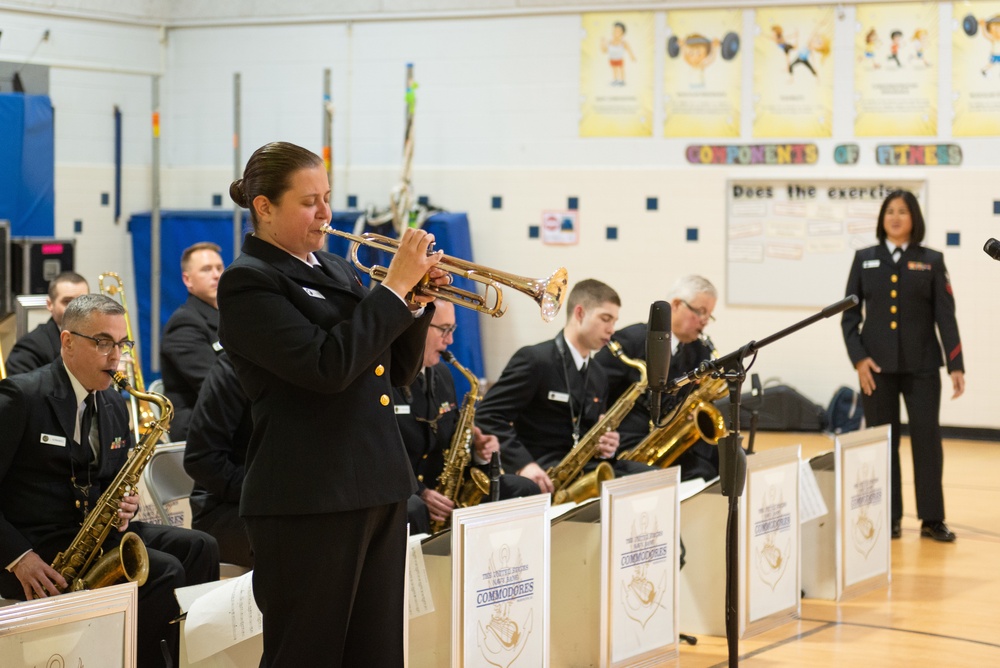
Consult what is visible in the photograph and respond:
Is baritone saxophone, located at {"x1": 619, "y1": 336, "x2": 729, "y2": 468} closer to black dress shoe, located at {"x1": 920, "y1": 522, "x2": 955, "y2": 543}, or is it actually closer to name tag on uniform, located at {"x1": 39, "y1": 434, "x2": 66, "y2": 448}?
black dress shoe, located at {"x1": 920, "y1": 522, "x2": 955, "y2": 543}

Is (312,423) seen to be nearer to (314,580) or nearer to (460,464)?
(314,580)

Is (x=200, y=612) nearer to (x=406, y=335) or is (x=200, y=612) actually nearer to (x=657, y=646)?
(x=406, y=335)

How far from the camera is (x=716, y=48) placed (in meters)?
9.69

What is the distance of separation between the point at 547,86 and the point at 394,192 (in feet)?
5.13

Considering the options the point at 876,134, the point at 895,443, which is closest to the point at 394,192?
the point at 876,134

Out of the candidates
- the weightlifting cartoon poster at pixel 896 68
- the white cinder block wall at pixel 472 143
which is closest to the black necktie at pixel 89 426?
the white cinder block wall at pixel 472 143

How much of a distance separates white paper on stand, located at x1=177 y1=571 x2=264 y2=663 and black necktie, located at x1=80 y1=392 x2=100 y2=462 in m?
0.75

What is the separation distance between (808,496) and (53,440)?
287cm

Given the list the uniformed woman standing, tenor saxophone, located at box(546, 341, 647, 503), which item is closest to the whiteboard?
the uniformed woman standing

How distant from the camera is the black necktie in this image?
12.6 ft

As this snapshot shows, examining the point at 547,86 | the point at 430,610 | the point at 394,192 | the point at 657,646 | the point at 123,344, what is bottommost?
the point at 657,646

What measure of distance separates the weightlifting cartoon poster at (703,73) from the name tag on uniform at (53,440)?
6.99 metres

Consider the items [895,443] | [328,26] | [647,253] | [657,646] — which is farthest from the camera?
[328,26]

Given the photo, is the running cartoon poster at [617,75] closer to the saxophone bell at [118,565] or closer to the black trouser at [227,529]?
the black trouser at [227,529]
